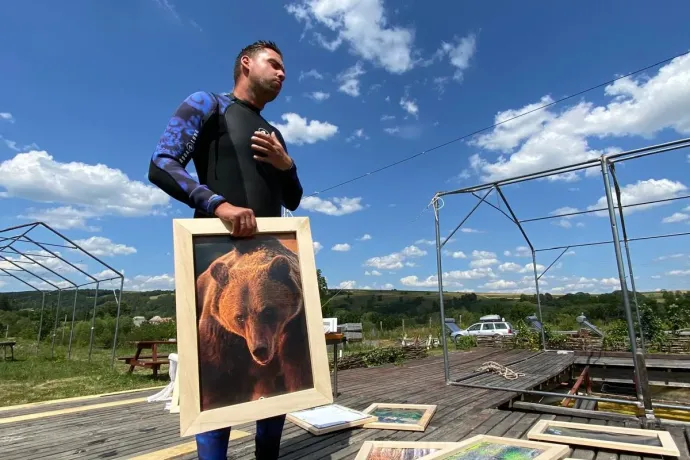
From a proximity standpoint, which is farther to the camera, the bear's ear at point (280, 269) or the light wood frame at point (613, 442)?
the light wood frame at point (613, 442)

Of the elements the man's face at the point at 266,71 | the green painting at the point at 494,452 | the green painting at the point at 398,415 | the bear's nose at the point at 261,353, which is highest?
the man's face at the point at 266,71

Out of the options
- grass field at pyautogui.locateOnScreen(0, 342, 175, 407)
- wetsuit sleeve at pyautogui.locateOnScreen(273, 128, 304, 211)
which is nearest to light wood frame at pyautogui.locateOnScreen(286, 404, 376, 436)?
wetsuit sleeve at pyautogui.locateOnScreen(273, 128, 304, 211)

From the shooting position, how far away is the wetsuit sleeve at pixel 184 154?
1.25 metres

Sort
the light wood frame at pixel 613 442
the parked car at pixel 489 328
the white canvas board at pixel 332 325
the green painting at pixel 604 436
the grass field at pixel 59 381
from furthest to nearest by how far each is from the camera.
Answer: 1. the parked car at pixel 489 328
2. the grass field at pixel 59 381
3. the white canvas board at pixel 332 325
4. the green painting at pixel 604 436
5. the light wood frame at pixel 613 442

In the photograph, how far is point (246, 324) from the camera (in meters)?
1.23

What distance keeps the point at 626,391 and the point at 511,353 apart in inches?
104

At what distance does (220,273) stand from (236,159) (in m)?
0.46

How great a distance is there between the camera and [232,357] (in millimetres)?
1180

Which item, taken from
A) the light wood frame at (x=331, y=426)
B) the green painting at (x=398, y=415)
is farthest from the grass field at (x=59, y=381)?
the green painting at (x=398, y=415)

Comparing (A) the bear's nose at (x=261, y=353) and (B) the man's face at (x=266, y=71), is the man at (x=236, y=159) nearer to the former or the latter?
(B) the man's face at (x=266, y=71)

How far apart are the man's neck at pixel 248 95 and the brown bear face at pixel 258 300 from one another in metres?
0.68

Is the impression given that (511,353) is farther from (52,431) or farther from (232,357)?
(232,357)

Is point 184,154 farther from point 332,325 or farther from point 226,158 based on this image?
point 332,325

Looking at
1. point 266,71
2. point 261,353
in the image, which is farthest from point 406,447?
Result: point 266,71
